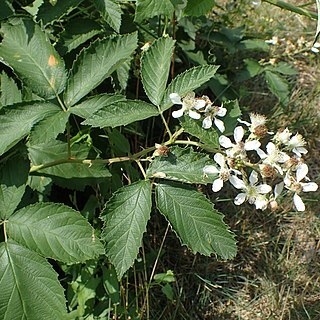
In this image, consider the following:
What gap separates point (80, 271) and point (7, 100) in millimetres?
589

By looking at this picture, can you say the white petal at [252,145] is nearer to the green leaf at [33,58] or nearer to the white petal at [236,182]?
the white petal at [236,182]

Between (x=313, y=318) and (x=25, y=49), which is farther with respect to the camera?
(x=313, y=318)

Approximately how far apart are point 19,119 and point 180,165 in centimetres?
37

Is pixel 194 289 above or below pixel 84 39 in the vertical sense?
below

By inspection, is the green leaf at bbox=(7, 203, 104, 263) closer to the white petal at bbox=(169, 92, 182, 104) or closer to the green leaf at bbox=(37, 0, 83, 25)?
the white petal at bbox=(169, 92, 182, 104)

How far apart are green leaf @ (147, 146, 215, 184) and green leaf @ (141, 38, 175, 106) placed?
0.42ft

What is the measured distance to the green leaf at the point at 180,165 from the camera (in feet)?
3.79

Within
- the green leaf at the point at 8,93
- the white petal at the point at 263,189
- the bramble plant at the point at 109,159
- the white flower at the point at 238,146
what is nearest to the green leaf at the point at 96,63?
the bramble plant at the point at 109,159

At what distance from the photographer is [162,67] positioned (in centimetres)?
125

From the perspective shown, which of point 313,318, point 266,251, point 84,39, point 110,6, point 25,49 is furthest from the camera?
point 266,251

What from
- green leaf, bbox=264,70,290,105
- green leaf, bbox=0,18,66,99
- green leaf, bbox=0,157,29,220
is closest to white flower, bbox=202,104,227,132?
green leaf, bbox=0,18,66,99

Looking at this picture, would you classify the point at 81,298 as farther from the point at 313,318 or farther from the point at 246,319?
the point at 313,318

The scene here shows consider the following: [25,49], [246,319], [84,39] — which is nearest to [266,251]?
[246,319]

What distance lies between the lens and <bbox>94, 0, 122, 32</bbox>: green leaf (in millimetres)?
1464
